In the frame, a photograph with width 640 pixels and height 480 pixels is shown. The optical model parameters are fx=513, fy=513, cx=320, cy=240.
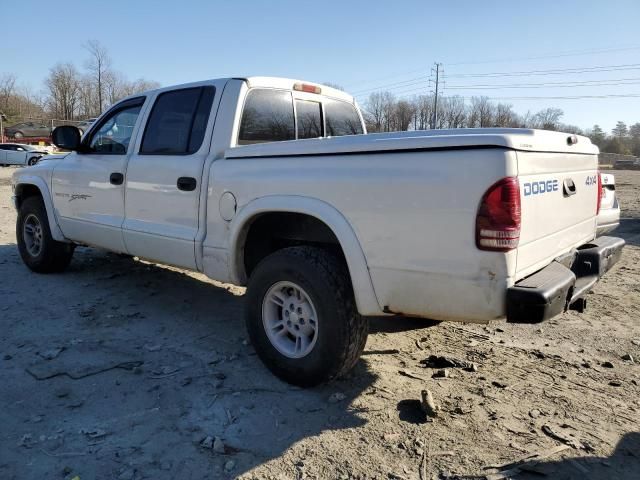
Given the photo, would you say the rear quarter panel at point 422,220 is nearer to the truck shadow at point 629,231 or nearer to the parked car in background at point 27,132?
the truck shadow at point 629,231

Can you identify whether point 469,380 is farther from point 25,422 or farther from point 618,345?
point 25,422

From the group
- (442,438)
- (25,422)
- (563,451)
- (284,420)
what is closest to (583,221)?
(563,451)

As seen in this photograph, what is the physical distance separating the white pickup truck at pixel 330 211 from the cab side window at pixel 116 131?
19 millimetres

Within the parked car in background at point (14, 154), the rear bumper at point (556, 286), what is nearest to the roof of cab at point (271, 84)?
the rear bumper at point (556, 286)

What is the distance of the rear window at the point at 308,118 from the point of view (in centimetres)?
464

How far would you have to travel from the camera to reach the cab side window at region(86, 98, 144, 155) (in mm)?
4871

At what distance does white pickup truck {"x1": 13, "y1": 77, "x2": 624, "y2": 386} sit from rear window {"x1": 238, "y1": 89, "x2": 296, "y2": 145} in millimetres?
14

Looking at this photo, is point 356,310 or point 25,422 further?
point 356,310

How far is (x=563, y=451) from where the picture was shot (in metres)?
2.73

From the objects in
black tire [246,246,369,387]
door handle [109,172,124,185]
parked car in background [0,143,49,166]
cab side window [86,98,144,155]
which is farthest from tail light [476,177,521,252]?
parked car in background [0,143,49,166]

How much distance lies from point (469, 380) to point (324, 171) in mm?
1781

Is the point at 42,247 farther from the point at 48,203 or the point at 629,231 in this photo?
the point at 629,231

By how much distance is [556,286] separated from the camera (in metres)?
2.62

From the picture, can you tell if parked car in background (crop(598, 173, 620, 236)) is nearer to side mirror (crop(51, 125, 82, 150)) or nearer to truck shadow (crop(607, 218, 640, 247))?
truck shadow (crop(607, 218, 640, 247))
